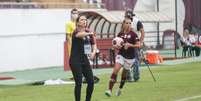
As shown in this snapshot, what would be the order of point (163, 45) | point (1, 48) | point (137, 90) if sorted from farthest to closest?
point (163, 45), point (1, 48), point (137, 90)

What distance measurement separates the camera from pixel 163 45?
43.0m

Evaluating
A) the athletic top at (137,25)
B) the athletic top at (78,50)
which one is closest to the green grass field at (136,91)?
the athletic top at (137,25)

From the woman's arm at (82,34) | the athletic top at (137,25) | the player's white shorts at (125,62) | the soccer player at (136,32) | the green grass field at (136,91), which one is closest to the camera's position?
the woman's arm at (82,34)

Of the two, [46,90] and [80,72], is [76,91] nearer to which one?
[80,72]

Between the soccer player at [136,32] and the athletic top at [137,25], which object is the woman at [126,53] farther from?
the athletic top at [137,25]

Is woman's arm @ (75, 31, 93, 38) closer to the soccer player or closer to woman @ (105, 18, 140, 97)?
woman @ (105, 18, 140, 97)

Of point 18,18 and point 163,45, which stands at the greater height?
point 18,18

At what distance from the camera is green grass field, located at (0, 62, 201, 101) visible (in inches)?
620

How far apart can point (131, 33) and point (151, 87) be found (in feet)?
7.92

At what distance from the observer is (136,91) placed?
17172mm

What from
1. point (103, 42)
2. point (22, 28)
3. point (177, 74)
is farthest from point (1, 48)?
point (177, 74)

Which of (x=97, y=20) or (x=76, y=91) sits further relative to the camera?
(x=97, y=20)

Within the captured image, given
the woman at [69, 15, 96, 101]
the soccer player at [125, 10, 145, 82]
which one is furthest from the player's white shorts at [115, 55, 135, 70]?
the woman at [69, 15, 96, 101]

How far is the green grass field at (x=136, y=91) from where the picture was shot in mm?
15758
